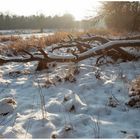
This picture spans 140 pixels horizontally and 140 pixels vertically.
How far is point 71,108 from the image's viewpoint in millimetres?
3809

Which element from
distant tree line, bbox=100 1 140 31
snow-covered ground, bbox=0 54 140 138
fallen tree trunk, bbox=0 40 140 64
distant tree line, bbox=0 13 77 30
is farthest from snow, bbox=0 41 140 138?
distant tree line, bbox=0 13 77 30

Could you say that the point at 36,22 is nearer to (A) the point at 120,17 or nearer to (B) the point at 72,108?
(A) the point at 120,17

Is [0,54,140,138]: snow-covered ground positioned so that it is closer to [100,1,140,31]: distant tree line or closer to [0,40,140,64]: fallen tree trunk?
[0,40,140,64]: fallen tree trunk

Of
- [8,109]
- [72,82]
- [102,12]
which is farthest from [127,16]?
[8,109]

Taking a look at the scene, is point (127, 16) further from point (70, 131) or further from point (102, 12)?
point (70, 131)

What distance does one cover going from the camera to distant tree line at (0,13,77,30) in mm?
73062

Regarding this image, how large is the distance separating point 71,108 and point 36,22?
73.2 m

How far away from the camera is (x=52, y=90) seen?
482 centimetres

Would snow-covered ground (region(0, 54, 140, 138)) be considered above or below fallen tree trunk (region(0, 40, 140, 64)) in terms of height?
below

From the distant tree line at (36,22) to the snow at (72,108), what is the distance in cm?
6941

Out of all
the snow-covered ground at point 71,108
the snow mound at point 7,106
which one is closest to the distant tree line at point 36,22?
the snow-covered ground at point 71,108

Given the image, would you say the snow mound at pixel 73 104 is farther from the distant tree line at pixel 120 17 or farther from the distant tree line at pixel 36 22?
the distant tree line at pixel 36 22

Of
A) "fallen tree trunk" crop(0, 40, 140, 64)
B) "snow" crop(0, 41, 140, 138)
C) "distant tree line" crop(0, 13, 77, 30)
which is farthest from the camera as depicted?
"distant tree line" crop(0, 13, 77, 30)

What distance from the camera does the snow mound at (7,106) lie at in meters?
3.88
